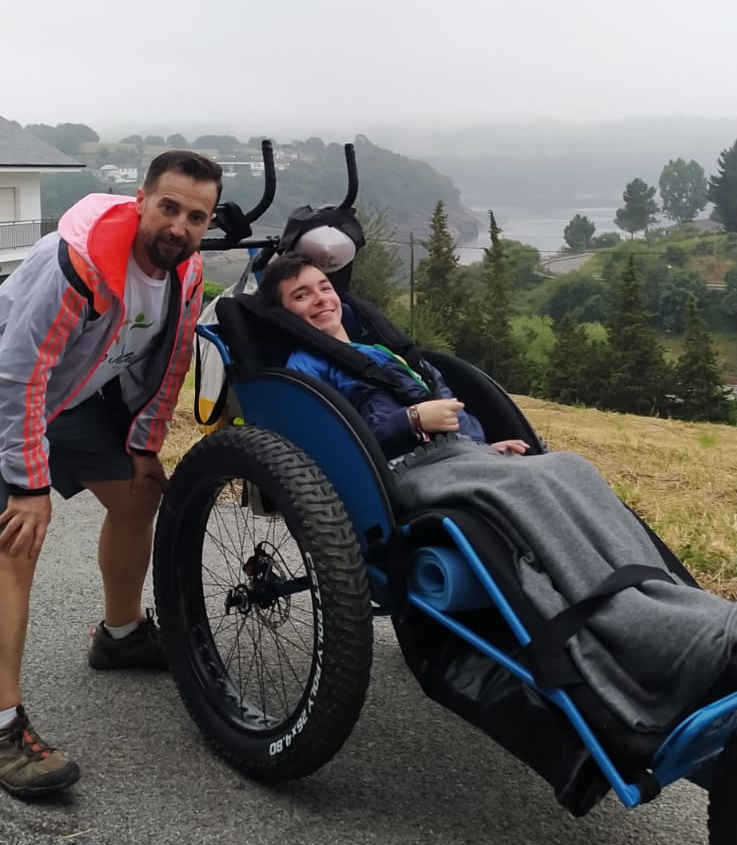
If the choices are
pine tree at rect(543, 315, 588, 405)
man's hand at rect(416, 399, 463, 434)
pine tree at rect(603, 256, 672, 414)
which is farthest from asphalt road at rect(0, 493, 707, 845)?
pine tree at rect(543, 315, 588, 405)

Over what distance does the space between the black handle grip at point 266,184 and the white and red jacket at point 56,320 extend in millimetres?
543

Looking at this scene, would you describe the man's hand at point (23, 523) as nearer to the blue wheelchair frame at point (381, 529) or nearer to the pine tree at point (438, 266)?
the blue wheelchair frame at point (381, 529)

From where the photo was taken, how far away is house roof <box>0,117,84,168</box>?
4643 centimetres

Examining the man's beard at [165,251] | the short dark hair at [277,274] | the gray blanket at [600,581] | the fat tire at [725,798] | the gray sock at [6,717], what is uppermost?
the man's beard at [165,251]

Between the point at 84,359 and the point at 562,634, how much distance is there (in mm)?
1390

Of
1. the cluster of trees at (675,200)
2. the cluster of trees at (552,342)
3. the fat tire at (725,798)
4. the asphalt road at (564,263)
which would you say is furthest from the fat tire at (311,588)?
the cluster of trees at (675,200)

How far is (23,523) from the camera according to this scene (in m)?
2.68

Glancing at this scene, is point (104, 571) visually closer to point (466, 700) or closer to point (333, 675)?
point (333, 675)

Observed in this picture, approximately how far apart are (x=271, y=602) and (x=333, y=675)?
1.73ft

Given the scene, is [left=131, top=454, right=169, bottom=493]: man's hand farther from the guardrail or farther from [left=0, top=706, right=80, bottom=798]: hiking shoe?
the guardrail

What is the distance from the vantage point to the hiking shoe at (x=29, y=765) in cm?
262

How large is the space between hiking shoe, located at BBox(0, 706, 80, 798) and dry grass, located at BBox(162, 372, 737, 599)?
2.54 m

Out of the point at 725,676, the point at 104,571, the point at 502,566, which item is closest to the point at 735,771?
the point at 725,676

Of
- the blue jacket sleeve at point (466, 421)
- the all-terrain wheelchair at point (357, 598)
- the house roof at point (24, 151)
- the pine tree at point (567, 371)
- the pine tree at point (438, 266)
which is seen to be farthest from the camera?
the pine tree at point (438, 266)
